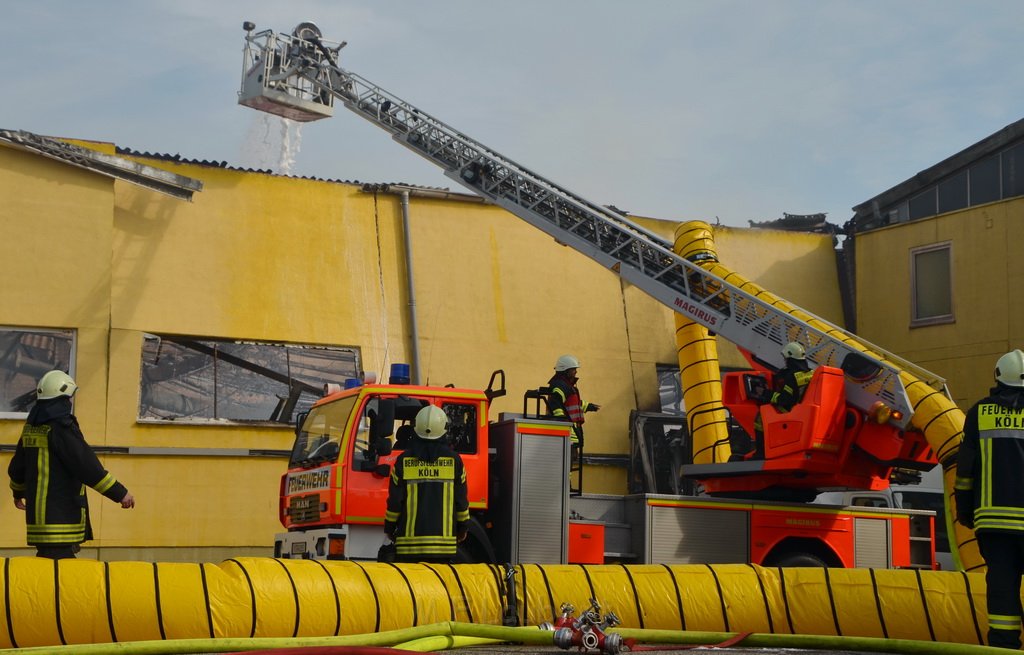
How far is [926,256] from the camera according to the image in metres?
20.2

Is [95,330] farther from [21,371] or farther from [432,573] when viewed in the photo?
[432,573]

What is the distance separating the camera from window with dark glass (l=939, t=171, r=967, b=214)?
67.5 feet

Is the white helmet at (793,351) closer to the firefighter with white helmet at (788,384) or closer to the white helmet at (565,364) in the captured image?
the firefighter with white helmet at (788,384)

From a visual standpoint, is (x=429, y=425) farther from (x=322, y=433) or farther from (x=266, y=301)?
(x=266, y=301)

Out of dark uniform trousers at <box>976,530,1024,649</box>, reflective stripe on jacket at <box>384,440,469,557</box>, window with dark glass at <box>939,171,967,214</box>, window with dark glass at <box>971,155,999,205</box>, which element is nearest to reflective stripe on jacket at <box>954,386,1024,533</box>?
dark uniform trousers at <box>976,530,1024,649</box>

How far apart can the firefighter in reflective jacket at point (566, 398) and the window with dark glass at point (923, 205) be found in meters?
11.3

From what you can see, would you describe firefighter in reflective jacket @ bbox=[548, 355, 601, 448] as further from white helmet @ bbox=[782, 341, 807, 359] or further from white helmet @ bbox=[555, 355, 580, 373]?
white helmet @ bbox=[782, 341, 807, 359]

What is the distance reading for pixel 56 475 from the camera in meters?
8.38

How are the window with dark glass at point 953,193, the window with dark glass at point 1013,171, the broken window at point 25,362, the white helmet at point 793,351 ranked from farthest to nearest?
the window with dark glass at point 953,193 → the window with dark glass at point 1013,171 → the broken window at point 25,362 → the white helmet at point 793,351

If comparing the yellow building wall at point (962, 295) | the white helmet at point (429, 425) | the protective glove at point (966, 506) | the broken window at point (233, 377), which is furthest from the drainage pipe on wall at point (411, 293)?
the protective glove at point (966, 506)

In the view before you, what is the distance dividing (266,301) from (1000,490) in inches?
467

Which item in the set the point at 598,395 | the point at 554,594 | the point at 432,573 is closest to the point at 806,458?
the point at 554,594

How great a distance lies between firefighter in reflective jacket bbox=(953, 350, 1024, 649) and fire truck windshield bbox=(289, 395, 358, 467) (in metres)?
5.01

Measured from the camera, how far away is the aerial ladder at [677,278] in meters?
11.5
